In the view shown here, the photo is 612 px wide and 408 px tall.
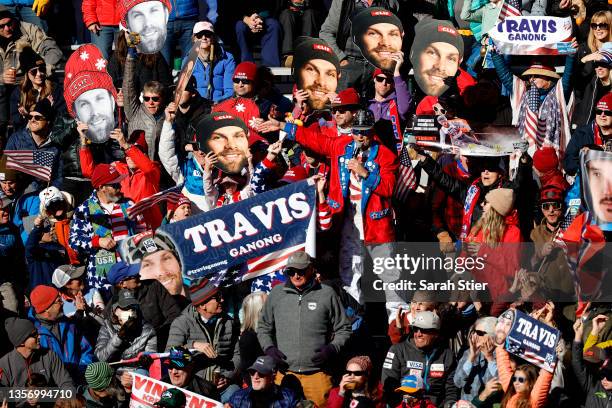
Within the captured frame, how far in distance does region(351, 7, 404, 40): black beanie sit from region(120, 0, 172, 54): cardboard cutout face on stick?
2.16 meters

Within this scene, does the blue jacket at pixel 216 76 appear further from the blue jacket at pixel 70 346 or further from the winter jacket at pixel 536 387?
the winter jacket at pixel 536 387

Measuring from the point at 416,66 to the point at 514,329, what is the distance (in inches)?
148

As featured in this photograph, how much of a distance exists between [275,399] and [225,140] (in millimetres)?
3104

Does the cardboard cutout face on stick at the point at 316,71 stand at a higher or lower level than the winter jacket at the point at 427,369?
higher

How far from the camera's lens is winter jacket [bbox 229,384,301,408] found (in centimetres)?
1606

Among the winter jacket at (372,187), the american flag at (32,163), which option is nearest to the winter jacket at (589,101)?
the winter jacket at (372,187)

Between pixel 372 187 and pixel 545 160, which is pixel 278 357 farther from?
pixel 545 160

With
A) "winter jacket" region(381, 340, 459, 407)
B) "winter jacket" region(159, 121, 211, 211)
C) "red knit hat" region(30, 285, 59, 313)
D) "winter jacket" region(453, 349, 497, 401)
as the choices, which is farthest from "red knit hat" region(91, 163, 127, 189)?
"winter jacket" region(453, 349, 497, 401)

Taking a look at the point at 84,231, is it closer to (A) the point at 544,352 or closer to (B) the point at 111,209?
(B) the point at 111,209

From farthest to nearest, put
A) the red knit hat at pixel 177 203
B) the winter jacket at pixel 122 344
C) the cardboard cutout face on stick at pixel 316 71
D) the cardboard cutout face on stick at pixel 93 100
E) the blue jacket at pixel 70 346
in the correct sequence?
the cardboard cutout face on stick at pixel 93 100, the cardboard cutout face on stick at pixel 316 71, the red knit hat at pixel 177 203, the blue jacket at pixel 70 346, the winter jacket at pixel 122 344

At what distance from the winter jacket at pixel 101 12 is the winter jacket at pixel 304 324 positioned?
541 cm

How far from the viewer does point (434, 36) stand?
18.6 m

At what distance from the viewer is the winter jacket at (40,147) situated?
19.8 m

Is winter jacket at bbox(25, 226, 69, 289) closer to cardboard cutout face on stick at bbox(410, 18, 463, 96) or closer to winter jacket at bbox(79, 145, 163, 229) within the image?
winter jacket at bbox(79, 145, 163, 229)
